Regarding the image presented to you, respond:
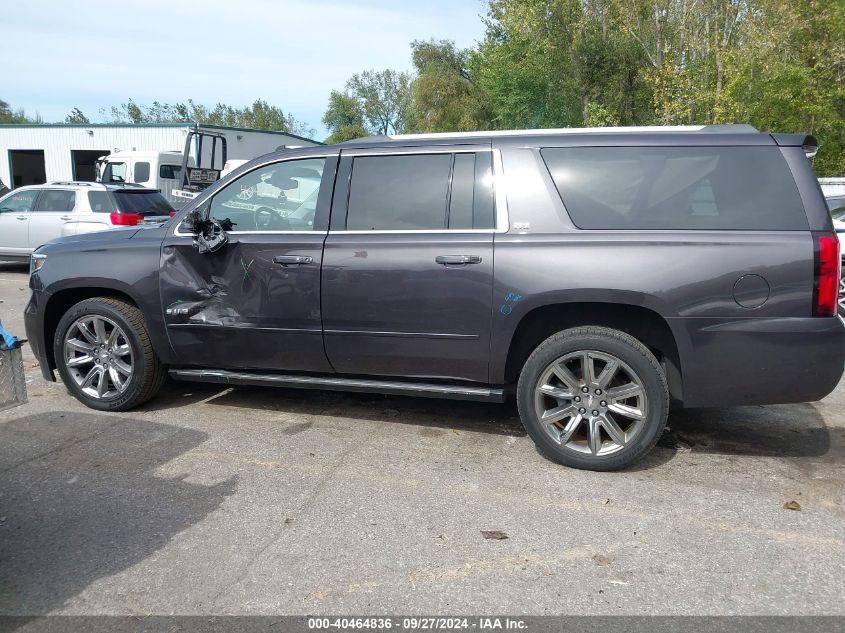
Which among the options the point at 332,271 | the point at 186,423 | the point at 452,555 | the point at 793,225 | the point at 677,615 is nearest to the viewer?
the point at 677,615

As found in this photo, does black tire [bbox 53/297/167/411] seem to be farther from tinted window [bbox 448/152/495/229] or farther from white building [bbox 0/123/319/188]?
white building [bbox 0/123/319/188]

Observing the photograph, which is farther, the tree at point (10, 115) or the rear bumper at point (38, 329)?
the tree at point (10, 115)

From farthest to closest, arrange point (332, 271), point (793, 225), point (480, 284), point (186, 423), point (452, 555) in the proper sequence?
point (186, 423) → point (332, 271) → point (480, 284) → point (793, 225) → point (452, 555)

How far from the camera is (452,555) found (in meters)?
3.12

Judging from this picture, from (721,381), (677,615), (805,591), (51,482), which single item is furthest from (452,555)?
(51,482)

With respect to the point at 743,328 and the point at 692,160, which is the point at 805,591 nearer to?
the point at 743,328

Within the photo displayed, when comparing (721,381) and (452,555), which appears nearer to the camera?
(452,555)

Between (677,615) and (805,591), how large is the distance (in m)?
0.61

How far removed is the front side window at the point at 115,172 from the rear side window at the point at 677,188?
1682cm

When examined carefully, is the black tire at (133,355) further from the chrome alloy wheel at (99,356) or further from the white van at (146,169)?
the white van at (146,169)

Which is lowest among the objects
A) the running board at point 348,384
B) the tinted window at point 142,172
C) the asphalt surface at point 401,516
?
the asphalt surface at point 401,516

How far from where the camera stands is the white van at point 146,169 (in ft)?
58.4

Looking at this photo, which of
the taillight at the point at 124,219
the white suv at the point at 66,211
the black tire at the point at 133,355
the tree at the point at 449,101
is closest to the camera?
the black tire at the point at 133,355

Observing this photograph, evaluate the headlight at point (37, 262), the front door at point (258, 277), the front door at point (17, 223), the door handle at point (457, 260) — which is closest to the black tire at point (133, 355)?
the front door at point (258, 277)
